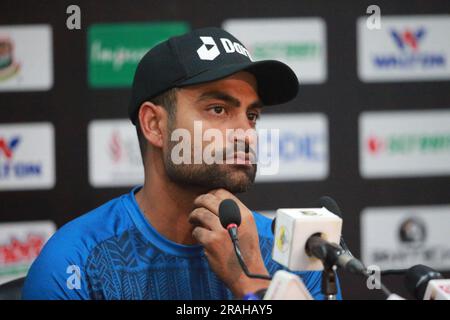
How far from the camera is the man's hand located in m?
1.18

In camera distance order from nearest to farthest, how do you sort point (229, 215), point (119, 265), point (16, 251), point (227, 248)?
point (229, 215), point (227, 248), point (119, 265), point (16, 251)

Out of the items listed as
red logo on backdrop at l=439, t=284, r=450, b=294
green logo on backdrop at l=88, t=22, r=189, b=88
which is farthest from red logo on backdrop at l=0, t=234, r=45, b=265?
red logo on backdrop at l=439, t=284, r=450, b=294

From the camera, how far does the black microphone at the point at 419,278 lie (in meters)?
1.00

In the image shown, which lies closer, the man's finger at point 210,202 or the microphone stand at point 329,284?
the microphone stand at point 329,284

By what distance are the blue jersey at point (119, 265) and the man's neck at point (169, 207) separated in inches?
1.2

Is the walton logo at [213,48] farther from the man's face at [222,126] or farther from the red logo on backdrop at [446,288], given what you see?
the red logo on backdrop at [446,288]

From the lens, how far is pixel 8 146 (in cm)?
238

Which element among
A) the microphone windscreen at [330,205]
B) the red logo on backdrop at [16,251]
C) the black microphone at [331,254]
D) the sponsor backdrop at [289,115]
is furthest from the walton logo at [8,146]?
the black microphone at [331,254]

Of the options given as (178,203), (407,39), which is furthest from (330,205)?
(407,39)

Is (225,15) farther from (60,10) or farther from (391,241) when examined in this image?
(391,241)

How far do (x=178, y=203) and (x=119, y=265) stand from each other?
22 centimetres

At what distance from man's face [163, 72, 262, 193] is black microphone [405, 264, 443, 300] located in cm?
46

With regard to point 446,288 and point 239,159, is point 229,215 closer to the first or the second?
point 239,159
